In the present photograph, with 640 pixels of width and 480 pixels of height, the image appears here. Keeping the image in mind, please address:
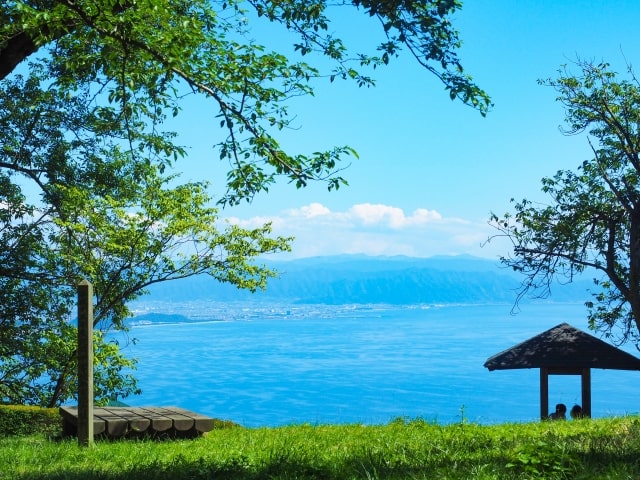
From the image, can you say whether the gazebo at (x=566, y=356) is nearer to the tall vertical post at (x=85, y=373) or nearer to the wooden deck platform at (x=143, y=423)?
the wooden deck platform at (x=143, y=423)

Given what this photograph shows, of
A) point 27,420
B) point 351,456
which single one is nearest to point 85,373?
point 351,456

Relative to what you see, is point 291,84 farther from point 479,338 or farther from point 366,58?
point 479,338

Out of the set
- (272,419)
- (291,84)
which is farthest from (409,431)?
(272,419)

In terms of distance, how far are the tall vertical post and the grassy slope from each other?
19cm

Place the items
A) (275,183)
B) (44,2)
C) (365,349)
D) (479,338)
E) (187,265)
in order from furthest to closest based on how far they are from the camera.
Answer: (479,338), (365,349), (187,265), (44,2), (275,183)

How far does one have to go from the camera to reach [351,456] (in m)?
6.26

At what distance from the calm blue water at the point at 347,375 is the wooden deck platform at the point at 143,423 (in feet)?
116

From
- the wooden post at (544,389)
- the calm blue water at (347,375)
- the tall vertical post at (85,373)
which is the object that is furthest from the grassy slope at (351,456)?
the calm blue water at (347,375)

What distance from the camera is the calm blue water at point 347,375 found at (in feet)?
252

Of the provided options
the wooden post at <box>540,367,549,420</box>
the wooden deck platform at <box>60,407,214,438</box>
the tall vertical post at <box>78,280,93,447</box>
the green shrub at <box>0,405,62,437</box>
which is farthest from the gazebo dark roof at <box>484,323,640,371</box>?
the tall vertical post at <box>78,280,93,447</box>

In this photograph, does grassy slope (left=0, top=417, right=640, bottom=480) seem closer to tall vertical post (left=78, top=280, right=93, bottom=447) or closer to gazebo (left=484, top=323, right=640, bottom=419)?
tall vertical post (left=78, top=280, right=93, bottom=447)

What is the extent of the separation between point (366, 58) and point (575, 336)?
8.44m

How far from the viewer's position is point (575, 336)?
14414mm

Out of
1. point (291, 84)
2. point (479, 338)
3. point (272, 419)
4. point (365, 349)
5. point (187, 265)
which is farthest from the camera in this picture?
point (479, 338)
